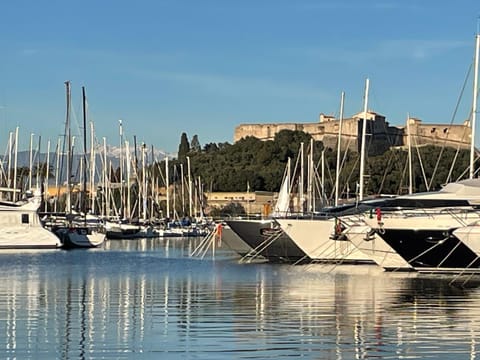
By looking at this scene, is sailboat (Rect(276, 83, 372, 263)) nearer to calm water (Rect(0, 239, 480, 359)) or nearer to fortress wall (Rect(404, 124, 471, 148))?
calm water (Rect(0, 239, 480, 359))

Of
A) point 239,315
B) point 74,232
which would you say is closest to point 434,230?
point 239,315

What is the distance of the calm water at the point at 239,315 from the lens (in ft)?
52.6

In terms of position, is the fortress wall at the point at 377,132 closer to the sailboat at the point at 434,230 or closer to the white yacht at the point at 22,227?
the white yacht at the point at 22,227

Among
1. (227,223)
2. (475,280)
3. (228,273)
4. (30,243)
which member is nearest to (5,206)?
(30,243)

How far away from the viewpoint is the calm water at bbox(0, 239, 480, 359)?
16.0 metres

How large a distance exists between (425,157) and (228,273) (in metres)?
77.2

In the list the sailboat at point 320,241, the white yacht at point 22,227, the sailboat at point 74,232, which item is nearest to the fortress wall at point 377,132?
the sailboat at point 74,232

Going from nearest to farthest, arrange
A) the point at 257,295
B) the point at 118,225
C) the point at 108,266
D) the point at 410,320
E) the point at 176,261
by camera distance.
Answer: the point at 410,320 → the point at 257,295 → the point at 108,266 → the point at 176,261 → the point at 118,225

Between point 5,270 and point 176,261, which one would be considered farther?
point 176,261

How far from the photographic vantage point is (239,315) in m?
20.8

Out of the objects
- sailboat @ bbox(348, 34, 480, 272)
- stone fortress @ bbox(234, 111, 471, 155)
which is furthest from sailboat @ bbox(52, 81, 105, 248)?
stone fortress @ bbox(234, 111, 471, 155)

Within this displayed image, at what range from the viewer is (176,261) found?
45.5 metres

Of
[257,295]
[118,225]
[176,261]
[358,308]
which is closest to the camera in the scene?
[358,308]

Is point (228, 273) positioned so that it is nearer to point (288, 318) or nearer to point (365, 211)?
point (365, 211)
